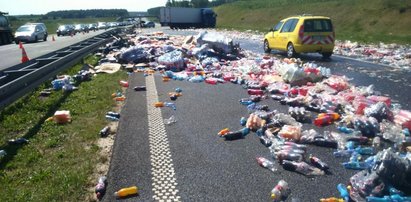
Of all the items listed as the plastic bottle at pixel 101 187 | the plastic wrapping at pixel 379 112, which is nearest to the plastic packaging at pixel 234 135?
the plastic bottle at pixel 101 187

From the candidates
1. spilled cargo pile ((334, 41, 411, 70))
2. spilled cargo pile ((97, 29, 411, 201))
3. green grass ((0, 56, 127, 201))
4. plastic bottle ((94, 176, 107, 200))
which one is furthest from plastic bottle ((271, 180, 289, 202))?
spilled cargo pile ((334, 41, 411, 70))

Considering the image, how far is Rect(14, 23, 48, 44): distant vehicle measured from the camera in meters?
32.2

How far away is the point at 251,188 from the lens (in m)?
3.72

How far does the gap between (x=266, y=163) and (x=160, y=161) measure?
4.35ft

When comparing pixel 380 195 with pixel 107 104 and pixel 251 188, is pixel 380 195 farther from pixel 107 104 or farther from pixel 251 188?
pixel 107 104

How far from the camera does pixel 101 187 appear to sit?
3.76 m

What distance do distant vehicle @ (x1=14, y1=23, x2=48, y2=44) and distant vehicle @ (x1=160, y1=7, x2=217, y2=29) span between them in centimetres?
2590

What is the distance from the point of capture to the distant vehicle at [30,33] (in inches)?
1270

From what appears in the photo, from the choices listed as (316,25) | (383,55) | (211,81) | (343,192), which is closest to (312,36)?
(316,25)

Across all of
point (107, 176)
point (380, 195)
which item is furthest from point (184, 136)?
point (380, 195)

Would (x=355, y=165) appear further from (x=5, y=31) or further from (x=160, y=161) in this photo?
(x=5, y=31)

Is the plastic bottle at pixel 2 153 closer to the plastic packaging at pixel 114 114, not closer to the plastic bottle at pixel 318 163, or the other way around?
the plastic packaging at pixel 114 114

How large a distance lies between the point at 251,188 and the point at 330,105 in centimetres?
376

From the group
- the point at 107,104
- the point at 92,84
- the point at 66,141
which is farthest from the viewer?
the point at 92,84
